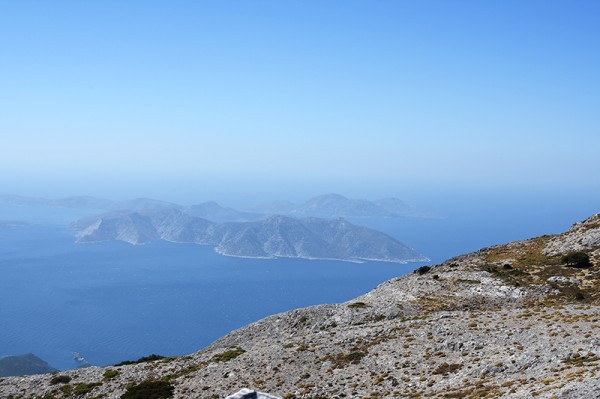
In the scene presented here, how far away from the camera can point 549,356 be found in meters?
24.4

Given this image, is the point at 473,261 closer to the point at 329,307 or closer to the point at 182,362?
the point at 329,307

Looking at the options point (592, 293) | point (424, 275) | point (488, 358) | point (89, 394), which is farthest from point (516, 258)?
point (89, 394)

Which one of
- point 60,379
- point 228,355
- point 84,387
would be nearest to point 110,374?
point 84,387

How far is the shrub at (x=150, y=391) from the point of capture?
102 ft

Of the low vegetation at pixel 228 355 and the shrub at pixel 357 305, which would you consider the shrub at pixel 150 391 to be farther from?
the shrub at pixel 357 305

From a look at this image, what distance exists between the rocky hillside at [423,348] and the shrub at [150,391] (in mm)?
180

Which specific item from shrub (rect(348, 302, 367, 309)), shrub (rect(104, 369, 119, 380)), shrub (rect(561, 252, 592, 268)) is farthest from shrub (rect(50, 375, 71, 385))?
shrub (rect(561, 252, 592, 268))

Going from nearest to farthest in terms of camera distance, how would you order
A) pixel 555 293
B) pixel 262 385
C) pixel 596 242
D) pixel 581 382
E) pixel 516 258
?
→ 1. pixel 581 382
2. pixel 262 385
3. pixel 555 293
4. pixel 596 242
5. pixel 516 258

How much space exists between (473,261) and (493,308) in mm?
18168

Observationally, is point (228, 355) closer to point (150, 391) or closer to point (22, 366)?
point (150, 391)

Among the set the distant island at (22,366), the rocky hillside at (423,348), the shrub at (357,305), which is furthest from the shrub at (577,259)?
the distant island at (22,366)

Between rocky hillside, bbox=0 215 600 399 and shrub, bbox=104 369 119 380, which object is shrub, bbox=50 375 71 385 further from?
shrub, bbox=104 369 119 380

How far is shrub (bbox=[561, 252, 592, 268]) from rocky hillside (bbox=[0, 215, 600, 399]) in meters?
0.18

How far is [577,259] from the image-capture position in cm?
4675
